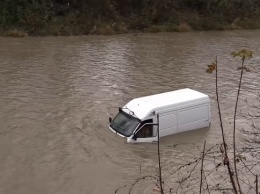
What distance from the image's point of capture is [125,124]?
42.0 feet

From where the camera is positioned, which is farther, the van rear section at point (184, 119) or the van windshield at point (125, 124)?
the van rear section at point (184, 119)

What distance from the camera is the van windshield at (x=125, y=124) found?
12539 mm

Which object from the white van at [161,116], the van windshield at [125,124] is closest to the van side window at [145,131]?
the white van at [161,116]

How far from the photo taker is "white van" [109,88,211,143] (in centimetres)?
1242

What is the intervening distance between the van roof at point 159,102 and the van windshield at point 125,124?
0.16 meters

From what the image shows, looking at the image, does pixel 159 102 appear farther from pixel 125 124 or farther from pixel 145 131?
pixel 125 124

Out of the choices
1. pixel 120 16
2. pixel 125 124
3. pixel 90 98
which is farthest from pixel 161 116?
pixel 120 16

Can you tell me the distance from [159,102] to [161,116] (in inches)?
22.5

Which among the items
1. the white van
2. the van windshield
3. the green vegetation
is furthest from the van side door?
the green vegetation

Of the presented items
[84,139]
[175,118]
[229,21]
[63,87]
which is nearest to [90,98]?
[63,87]

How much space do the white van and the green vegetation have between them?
15968 millimetres

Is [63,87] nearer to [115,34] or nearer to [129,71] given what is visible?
[129,71]

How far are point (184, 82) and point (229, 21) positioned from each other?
53.5 feet

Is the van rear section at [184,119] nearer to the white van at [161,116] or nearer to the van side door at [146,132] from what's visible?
the white van at [161,116]
